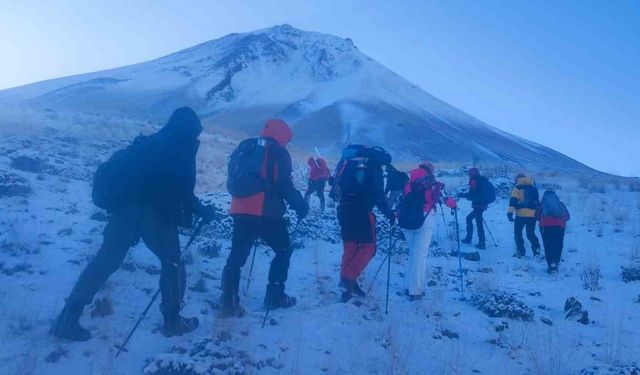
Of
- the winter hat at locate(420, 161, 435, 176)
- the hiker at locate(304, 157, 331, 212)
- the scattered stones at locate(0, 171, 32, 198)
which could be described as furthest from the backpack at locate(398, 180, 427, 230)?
the hiker at locate(304, 157, 331, 212)

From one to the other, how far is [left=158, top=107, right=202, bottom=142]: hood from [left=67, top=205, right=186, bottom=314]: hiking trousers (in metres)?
0.75

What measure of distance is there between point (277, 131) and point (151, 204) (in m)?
1.72

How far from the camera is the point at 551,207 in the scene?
35.6ft

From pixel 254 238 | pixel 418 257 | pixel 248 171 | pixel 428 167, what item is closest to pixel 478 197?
pixel 428 167

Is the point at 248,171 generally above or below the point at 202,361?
above

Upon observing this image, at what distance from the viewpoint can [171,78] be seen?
3698 inches

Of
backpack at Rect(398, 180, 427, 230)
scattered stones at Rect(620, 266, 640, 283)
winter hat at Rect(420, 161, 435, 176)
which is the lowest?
scattered stones at Rect(620, 266, 640, 283)

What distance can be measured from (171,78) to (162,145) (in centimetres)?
9229

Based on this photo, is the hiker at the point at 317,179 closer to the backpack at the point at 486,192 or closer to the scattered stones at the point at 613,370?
the backpack at the point at 486,192

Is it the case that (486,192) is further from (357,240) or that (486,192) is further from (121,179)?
(121,179)

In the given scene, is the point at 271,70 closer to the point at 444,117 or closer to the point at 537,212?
the point at 444,117

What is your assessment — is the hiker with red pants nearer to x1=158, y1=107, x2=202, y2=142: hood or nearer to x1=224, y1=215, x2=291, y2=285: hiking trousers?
x1=224, y1=215, x2=291, y2=285: hiking trousers

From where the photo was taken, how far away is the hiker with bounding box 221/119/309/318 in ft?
20.9

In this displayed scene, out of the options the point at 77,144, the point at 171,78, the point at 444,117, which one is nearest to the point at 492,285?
the point at 77,144
